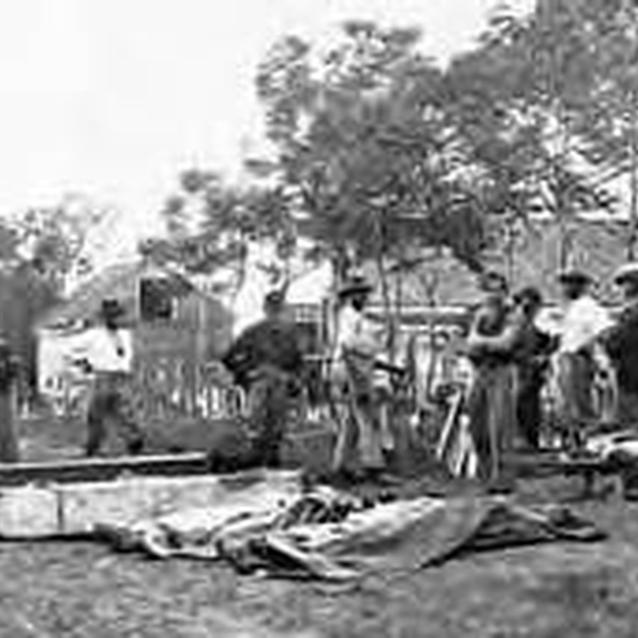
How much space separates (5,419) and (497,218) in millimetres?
11423

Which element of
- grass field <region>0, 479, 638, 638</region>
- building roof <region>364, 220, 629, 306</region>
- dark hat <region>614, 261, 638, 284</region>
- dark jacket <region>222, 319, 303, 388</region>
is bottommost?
grass field <region>0, 479, 638, 638</region>

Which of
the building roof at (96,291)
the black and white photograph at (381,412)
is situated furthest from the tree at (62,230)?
the black and white photograph at (381,412)

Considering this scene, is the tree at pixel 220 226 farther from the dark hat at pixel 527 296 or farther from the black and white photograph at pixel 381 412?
the dark hat at pixel 527 296

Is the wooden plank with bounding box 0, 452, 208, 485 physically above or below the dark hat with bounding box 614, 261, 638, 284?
below

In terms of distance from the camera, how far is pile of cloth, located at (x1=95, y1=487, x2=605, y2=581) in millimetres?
8758

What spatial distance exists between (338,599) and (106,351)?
701 cm

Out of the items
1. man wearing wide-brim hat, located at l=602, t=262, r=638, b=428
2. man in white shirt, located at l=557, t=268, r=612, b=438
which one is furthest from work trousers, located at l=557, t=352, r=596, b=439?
man wearing wide-brim hat, located at l=602, t=262, r=638, b=428

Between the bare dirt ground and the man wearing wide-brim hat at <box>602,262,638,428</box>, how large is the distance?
2630mm

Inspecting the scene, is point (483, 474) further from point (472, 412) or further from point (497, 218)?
point (497, 218)

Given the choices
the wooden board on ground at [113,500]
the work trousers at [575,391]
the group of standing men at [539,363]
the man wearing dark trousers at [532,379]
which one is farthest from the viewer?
the work trousers at [575,391]

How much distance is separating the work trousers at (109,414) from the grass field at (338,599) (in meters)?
5.31

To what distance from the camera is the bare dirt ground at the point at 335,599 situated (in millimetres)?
7336

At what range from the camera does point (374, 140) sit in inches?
937

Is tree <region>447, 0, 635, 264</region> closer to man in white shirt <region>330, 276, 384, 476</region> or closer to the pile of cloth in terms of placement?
man in white shirt <region>330, 276, 384, 476</region>
